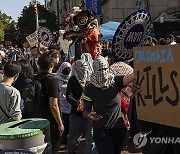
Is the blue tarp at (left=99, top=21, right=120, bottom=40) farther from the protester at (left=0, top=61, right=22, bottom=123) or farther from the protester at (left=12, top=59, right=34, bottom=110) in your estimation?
the protester at (left=0, top=61, right=22, bottom=123)

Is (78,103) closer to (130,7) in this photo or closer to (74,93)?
(74,93)

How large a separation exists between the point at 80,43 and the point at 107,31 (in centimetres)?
939

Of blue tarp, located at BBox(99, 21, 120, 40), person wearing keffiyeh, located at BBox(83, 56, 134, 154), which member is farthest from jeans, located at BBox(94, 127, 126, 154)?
blue tarp, located at BBox(99, 21, 120, 40)

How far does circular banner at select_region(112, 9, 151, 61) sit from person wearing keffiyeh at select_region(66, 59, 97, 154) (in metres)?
0.78

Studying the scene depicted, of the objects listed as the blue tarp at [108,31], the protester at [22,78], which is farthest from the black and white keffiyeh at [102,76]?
the blue tarp at [108,31]

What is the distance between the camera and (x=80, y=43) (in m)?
6.48

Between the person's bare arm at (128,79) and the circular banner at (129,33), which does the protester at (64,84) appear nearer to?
the circular banner at (129,33)

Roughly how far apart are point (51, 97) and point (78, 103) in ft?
3.04

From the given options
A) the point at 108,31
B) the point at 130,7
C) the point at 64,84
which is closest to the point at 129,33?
the point at 64,84

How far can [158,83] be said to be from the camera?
10.3ft

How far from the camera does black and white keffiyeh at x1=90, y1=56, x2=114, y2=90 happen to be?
4.27 meters

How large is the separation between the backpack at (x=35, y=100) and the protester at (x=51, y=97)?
4 centimetres

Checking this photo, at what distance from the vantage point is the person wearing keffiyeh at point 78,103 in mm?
5629

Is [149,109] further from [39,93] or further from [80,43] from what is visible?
[80,43]
